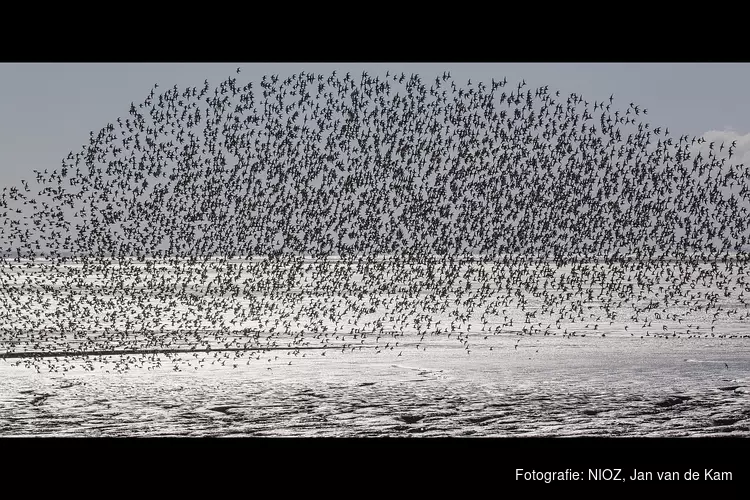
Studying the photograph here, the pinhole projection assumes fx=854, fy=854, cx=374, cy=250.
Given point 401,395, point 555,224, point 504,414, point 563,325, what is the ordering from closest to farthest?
point 504,414
point 401,395
point 555,224
point 563,325

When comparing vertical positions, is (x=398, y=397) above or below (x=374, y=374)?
below

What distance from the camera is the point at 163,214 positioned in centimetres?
768

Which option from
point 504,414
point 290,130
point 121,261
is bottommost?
point 504,414

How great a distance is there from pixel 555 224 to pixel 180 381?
394 centimetres

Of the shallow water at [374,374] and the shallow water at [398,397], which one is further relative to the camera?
the shallow water at [374,374]

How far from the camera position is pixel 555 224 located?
8.58 metres

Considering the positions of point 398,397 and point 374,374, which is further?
point 374,374

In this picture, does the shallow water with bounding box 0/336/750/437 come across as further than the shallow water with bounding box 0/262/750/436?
No

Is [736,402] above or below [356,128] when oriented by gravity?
below
